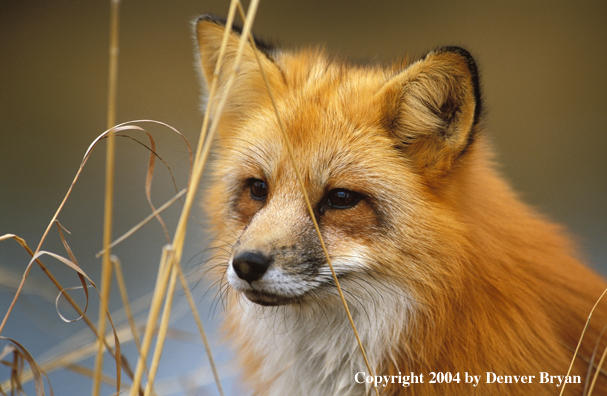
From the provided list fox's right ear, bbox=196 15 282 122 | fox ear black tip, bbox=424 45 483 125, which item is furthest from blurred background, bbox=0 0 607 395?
fox ear black tip, bbox=424 45 483 125

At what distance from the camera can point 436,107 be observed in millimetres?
1289

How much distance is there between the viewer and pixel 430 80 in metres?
1.26

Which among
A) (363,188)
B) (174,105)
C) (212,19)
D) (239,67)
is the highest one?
(212,19)

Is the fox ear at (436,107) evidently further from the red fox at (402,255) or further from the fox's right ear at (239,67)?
the fox's right ear at (239,67)

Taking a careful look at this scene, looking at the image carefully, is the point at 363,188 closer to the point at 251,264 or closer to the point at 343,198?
the point at 343,198

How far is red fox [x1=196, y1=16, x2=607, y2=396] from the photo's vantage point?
1230mm

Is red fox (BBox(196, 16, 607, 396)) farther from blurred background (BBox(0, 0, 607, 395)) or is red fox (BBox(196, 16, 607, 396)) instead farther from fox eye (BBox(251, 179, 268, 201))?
blurred background (BBox(0, 0, 607, 395))

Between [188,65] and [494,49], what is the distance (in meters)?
1.86

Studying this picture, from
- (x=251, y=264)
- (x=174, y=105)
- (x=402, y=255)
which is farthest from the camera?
(x=174, y=105)

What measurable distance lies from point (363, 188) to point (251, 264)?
360mm

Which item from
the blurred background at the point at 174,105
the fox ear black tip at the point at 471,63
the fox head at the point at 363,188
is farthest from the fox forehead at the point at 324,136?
the blurred background at the point at 174,105

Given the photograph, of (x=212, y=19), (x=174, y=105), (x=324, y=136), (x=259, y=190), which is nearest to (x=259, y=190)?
(x=259, y=190)

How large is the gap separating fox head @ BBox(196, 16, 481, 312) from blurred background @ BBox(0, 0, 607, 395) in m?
1.30

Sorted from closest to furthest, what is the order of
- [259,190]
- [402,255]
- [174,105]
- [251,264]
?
[251,264], [402,255], [259,190], [174,105]
